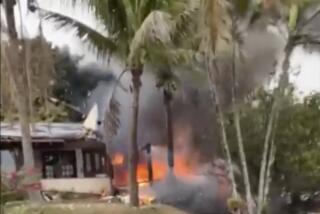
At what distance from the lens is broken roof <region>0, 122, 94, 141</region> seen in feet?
68.6

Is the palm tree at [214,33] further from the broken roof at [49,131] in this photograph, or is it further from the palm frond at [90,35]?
the broken roof at [49,131]

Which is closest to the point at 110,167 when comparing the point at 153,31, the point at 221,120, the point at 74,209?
the point at 74,209

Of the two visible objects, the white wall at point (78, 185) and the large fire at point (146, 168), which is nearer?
the large fire at point (146, 168)

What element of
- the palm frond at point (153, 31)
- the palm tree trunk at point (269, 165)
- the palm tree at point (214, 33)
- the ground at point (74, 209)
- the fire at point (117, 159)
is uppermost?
the palm frond at point (153, 31)

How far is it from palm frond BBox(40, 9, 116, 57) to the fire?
4310 millimetres

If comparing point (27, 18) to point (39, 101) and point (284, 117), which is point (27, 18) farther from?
point (284, 117)

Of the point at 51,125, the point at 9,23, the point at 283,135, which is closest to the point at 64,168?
the point at 51,125

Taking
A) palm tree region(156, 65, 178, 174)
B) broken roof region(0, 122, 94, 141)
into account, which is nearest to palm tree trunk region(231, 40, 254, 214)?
palm tree region(156, 65, 178, 174)

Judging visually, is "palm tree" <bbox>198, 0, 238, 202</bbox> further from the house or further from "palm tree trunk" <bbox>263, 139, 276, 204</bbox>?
the house

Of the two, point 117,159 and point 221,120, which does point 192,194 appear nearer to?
point 221,120

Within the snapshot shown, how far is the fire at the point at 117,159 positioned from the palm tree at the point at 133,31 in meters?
3.36

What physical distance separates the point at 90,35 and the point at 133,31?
0.96 metres

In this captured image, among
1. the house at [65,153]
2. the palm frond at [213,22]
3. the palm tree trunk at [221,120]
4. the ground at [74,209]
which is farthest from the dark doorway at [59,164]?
the palm frond at [213,22]

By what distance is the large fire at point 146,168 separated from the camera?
1723cm
